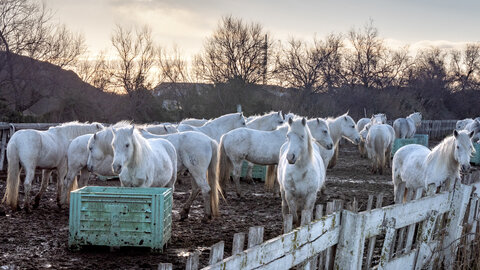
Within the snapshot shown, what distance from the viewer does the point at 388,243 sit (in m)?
3.93

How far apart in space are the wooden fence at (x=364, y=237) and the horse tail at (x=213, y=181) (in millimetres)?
3100

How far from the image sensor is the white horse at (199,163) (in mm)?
8148

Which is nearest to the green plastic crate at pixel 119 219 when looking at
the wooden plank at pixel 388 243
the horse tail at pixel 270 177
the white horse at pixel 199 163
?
the white horse at pixel 199 163

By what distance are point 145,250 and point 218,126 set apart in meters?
6.53

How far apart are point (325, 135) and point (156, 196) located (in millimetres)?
4930

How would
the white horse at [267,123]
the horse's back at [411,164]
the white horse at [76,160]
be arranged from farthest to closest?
the white horse at [267,123], the white horse at [76,160], the horse's back at [411,164]

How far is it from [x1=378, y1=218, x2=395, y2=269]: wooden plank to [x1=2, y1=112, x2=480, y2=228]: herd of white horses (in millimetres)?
1783

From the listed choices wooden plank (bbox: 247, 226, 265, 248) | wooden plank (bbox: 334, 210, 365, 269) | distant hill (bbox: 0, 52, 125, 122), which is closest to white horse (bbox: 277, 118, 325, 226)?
wooden plank (bbox: 334, 210, 365, 269)

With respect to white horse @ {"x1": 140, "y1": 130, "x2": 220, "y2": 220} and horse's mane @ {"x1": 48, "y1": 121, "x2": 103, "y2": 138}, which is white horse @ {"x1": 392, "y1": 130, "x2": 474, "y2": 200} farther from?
horse's mane @ {"x1": 48, "y1": 121, "x2": 103, "y2": 138}

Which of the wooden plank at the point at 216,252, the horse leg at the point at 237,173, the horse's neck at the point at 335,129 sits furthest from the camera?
the horse's neck at the point at 335,129

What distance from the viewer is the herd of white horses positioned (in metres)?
6.23

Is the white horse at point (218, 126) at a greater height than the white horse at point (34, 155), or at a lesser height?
greater

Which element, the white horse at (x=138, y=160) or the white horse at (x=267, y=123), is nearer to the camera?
the white horse at (x=138, y=160)

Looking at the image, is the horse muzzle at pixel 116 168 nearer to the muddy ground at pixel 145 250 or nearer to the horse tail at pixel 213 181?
the muddy ground at pixel 145 250
